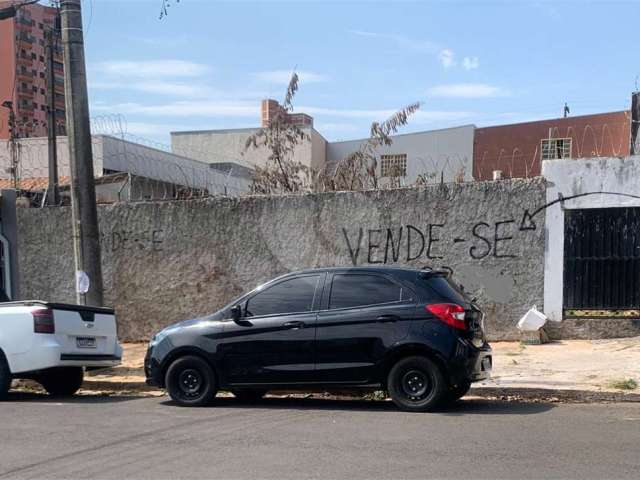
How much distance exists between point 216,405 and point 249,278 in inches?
206

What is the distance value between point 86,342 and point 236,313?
2.60 m

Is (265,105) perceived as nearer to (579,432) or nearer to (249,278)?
(249,278)

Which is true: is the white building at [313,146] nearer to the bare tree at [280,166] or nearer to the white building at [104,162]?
the white building at [104,162]

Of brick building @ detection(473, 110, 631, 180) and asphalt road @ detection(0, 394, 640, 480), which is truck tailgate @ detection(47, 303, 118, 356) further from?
brick building @ detection(473, 110, 631, 180)

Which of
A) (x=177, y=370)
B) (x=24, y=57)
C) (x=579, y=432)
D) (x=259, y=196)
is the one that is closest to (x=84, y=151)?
(x=259, y=196)

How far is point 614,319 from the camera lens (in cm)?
1224

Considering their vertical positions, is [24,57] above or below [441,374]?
above

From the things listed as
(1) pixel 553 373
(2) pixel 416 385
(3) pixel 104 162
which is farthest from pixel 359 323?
(3) pixel 104 162

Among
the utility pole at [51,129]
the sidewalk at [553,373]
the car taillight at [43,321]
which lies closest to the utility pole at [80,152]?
the sidewalk at [553,373]

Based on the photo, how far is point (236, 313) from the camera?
28.6 feet

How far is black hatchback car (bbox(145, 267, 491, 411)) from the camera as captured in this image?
7988 mm

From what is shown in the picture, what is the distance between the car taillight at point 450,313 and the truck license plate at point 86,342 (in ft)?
15.9

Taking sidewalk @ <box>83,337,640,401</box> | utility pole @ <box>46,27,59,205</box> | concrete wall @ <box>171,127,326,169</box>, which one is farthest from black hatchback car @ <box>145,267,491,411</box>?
concrete wall @ <box>171,127,326,169</box>

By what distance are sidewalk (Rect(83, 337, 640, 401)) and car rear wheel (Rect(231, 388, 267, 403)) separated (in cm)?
171
